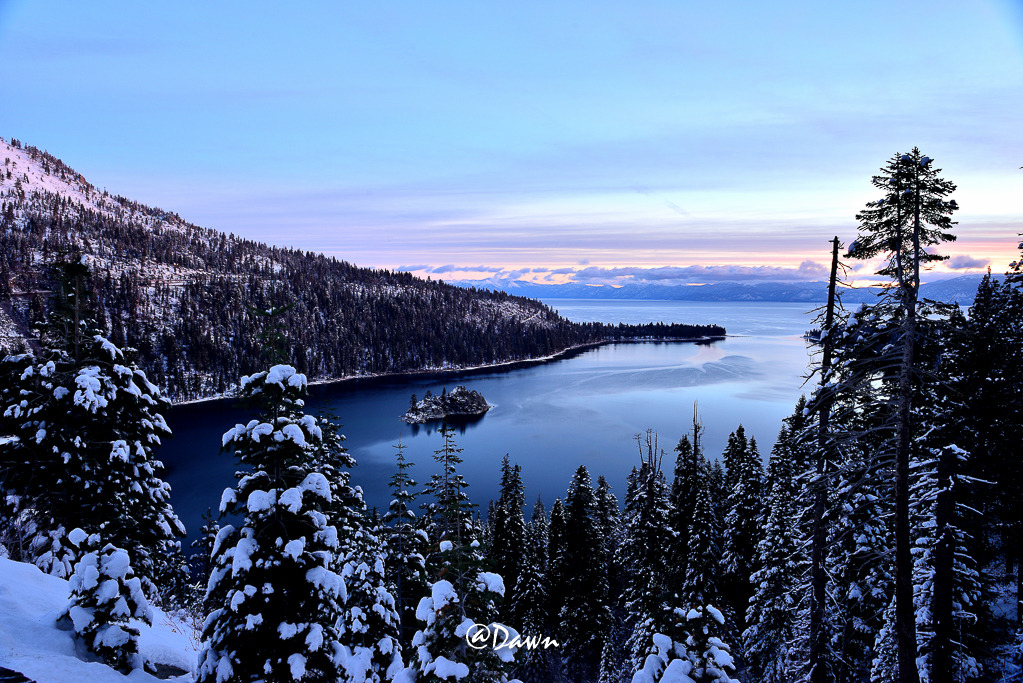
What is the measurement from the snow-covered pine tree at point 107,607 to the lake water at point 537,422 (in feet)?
69.4

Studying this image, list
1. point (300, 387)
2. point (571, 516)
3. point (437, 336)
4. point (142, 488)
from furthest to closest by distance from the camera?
1. point (437, 336)
2. point (571, 516)
3. point (142, 488)
4. point (300, 387)

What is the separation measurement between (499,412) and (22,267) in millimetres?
163408

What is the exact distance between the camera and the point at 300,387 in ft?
32.3

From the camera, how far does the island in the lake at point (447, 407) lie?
101750 millimetres

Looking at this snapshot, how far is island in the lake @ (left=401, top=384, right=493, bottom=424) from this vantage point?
334 ft

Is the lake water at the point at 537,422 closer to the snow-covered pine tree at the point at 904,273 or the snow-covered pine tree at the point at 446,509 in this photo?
Result: the snow-covered pine tree at the point at 446,509

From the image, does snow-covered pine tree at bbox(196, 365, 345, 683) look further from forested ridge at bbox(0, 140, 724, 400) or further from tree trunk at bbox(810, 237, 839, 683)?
forested ridge at bbox(0, 140, 724, 400)

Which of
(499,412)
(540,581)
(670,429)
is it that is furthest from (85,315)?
(499,412)

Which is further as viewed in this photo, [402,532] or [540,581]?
[540,581]

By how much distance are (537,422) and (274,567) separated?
87.1m

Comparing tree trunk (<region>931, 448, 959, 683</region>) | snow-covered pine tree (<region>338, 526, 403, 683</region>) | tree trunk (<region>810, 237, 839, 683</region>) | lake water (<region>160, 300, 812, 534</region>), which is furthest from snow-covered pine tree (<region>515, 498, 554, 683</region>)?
tree trunk (<region>931, 448, 959, 683</region>)

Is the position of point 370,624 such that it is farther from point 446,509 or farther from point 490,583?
point 490,583

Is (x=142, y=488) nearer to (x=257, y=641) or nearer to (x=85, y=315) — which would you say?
(x=85, y=315)
